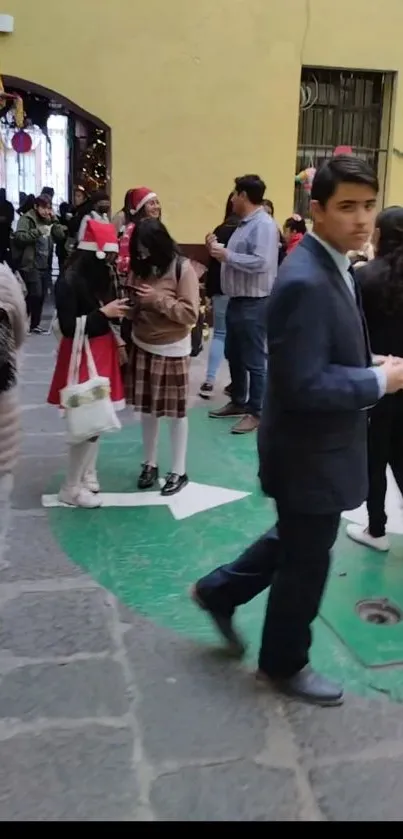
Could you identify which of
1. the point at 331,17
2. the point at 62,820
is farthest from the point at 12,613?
the point at 331,17

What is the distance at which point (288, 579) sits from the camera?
101 inches

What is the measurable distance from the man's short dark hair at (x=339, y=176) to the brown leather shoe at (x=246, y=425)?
11.3 ft

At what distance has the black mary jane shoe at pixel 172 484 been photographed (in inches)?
179

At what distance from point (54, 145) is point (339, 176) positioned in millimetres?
18894

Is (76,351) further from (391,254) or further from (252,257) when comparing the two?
(252,257)

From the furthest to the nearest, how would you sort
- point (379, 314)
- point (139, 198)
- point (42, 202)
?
1. point (42, 202)
2. point (139, 198)
3. point (379, 314)

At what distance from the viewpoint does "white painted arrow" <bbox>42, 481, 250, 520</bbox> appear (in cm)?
439

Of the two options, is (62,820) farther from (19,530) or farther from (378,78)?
(378,78)

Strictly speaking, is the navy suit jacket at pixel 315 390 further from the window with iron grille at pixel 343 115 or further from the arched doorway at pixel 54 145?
the window with iron grille at pixel 343 115

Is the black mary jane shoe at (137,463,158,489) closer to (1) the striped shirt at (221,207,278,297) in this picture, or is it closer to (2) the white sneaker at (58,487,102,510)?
(2) the white sneaker at (58,487,102,510)

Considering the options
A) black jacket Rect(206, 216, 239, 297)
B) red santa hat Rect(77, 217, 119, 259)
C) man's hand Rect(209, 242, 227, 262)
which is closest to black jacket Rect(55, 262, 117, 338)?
red santa hat Rect(77, 217, 119, 259)

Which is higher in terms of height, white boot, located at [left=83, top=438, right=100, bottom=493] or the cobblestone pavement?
white boot, located at [left=83, top=438, right=100, bottom=493]

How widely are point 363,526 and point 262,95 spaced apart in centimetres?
674

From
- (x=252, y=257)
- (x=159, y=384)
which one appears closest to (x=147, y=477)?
(x=159, y=384)
